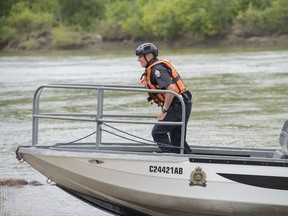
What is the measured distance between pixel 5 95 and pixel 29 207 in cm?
1764

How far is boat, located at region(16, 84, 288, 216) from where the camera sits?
8117 millimetres

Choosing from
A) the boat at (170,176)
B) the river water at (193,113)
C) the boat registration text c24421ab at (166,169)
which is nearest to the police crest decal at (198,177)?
the boat at (170,176)

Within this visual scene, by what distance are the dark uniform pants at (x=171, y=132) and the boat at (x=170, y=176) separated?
37cm

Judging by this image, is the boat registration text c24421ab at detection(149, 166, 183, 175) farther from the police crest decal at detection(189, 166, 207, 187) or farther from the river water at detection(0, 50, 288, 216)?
the river water at detection(0, 50, 288, 216)

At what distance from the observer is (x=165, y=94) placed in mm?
8477

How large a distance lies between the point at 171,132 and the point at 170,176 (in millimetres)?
684

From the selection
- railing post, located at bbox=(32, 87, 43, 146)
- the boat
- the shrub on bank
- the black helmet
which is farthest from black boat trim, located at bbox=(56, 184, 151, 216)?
the shrub on bank

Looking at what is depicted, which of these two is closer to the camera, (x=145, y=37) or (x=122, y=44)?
(x=122, y=44)

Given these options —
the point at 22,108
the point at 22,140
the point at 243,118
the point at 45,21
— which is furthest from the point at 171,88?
the point at 45,21

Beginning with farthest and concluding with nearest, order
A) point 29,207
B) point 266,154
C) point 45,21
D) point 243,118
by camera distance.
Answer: point 45,21
point 243,118
point 29,207
point 266,154

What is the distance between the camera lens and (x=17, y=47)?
97812 mm

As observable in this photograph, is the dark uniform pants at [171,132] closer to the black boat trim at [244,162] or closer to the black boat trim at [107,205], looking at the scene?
the black boat trim at [244,162]

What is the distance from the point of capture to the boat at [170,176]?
8.12 meters

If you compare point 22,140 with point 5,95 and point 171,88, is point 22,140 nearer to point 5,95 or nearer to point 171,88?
point 171,88
